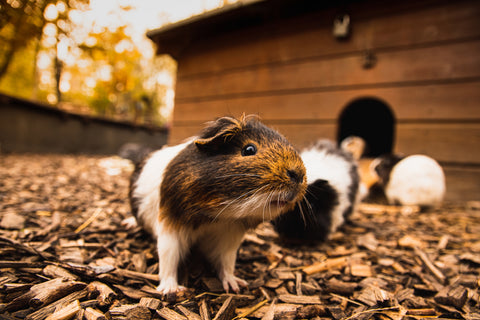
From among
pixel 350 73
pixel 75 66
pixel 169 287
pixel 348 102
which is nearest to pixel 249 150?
pixel 169 287

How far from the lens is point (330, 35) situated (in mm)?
4449

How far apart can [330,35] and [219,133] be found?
12.9ft

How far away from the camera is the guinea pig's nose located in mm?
1325

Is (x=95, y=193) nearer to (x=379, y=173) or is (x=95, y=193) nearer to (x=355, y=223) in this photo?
(x=355, y=223)

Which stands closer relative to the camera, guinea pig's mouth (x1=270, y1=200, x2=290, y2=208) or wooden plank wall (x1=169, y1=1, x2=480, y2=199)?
guinea pig's mouth (x1=270, y1=200, x2=290, y2=208)

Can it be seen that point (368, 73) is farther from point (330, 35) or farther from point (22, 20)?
point (22, 20)

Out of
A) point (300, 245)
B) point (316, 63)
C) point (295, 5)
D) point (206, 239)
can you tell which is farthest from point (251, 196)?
point (295, 5)

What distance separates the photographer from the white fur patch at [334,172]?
2325 mm

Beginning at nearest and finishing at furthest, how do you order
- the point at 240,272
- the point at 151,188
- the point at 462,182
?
1. the point at 151,188
2. the point at 240,272
3. the point at 462,182

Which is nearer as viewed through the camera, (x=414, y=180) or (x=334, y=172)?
(x=334, y=172)

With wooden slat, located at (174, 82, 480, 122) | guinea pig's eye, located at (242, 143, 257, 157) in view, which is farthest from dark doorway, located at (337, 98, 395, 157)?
guinea pig's eye, located at (242, 143, 257, 157)

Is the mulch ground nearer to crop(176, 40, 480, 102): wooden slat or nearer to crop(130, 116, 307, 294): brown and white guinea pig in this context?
crop(130, 116, 307, 294): brown and white guinea pig

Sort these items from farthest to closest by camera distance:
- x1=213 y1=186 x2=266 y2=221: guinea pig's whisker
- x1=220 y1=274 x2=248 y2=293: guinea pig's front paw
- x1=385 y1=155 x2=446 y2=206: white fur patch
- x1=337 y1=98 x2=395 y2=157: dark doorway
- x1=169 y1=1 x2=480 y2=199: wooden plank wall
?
x1=337 y1=98 x2=395 y2=157: dark doorway < x1=169 y1=1 x2=480 y2=199: wooden plank wall < x1=385 y1=155 x2=446 y2=206: white fur patch < x1=220 y1=274 x2=248 y2=293: guinea pig's front paw < x1=213 y1=186 x2=266 y2=221: guinea pig's whisker

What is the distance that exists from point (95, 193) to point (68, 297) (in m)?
2.37
